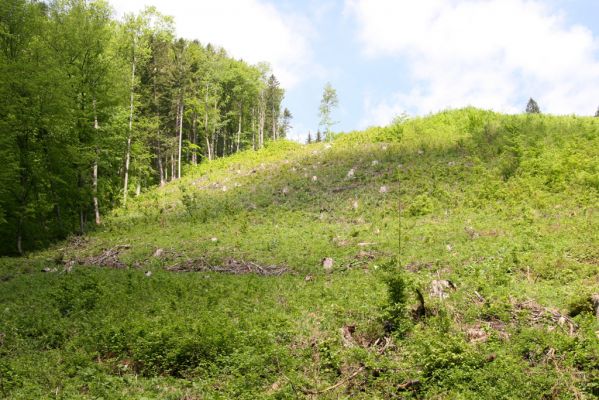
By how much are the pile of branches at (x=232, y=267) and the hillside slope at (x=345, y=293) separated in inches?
3.6

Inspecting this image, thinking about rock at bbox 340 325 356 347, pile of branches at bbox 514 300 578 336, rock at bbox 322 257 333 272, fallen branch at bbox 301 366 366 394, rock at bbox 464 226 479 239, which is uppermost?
rock at bbox 464 226 479 239

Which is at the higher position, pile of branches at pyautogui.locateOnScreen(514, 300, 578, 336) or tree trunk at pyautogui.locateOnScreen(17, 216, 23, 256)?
pile of branches at pyautogui.locateOnScreen(514, 300, 578, 336)

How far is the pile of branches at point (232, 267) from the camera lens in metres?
14.2

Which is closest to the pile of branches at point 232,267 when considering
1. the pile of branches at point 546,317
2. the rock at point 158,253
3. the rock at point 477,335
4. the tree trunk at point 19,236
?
the rock at point 158,253

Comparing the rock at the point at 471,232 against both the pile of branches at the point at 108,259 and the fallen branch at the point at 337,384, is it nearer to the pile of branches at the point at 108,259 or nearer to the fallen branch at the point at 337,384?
the fallen branch at the point at 337,384

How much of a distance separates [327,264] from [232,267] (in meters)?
3.46

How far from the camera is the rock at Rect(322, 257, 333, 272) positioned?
44.9ft

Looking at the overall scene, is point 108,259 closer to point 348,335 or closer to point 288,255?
point 288,255

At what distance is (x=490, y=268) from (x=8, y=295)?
1430cm

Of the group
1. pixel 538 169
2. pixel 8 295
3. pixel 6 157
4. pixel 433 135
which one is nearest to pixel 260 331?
pixel 8 295

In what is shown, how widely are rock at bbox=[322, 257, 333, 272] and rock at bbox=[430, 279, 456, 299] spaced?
4.11 m

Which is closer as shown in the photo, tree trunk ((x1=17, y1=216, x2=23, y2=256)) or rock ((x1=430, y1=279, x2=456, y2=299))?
rock ((x1=430, y1=279, x2=456, y2=299))

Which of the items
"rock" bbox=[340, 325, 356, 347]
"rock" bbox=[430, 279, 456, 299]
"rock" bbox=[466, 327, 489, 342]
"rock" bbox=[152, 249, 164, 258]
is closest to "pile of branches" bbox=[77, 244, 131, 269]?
"rock" bbox=[152, 249, 164, 258]

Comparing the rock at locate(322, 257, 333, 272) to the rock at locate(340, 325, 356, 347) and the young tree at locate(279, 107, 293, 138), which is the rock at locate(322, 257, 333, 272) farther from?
the young tree at locate(279, 107, 293, 138)
